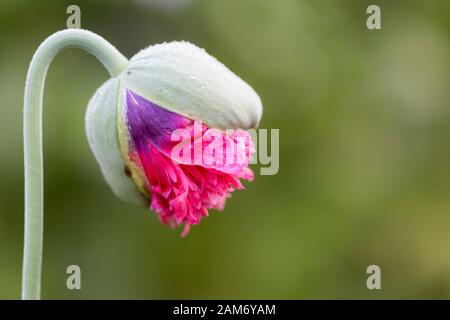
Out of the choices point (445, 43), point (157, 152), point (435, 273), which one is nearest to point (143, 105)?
point (157, 152)

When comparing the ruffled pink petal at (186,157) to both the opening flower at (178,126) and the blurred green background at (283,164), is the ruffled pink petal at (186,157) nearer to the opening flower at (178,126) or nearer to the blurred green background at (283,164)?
the opening flower at (178,126)

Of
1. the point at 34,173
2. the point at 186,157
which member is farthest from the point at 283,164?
the point at 34,173

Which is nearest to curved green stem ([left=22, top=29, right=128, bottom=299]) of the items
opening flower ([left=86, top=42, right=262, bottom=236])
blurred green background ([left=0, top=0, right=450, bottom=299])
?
opening flower ([left=86, top=42, right=262, bottom=236])

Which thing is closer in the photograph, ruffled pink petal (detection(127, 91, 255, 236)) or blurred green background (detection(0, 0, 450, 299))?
ruffled pink petal (detection(127, 91, 255, 236))

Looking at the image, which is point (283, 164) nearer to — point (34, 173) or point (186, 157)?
point (186, 157)

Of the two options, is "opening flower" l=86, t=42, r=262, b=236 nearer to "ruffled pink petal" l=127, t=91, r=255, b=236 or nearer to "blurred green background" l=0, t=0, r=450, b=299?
"ruffled pink petal" l=127, t=91, r=255, b=236

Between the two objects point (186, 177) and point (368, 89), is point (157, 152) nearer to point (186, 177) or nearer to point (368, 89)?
point (186, 177)
